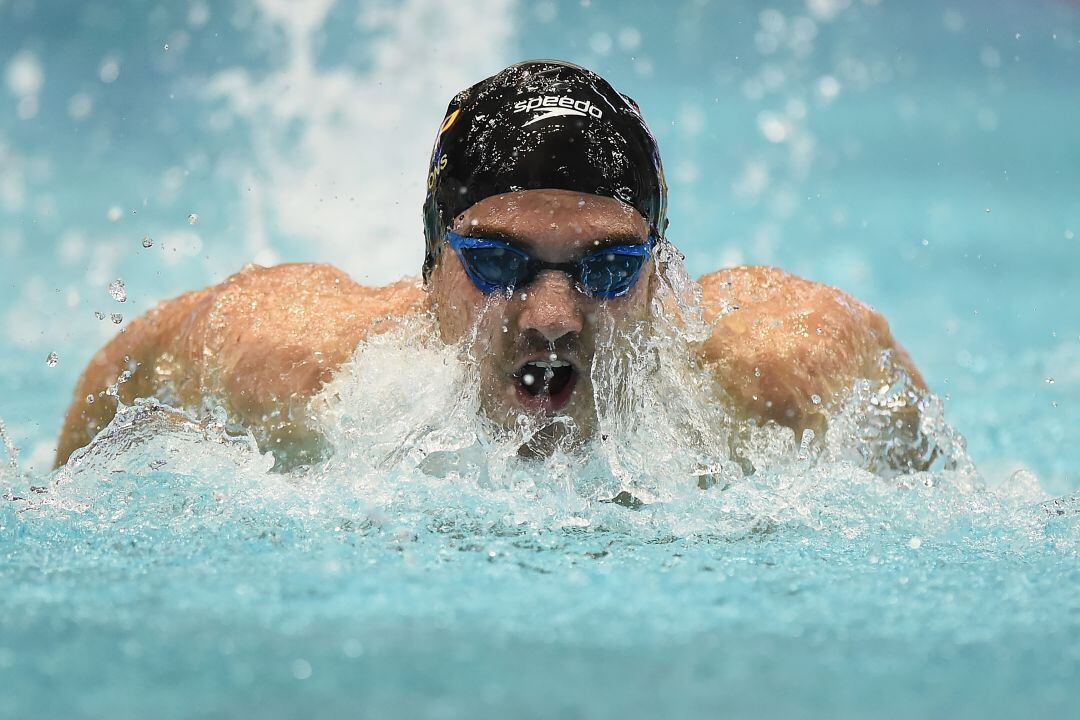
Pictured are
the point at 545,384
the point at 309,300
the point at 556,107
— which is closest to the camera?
the point at 545,384

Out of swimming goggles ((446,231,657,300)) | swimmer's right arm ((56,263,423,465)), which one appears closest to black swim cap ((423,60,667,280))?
swimming goggles ((446,231,657,300))

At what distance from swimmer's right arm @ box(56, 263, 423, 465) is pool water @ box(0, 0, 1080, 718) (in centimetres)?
11

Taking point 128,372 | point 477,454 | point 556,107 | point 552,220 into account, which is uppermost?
point 556,107

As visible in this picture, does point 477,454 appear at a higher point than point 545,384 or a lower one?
lower

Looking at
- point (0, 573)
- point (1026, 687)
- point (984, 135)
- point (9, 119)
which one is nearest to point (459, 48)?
point (9, 119)

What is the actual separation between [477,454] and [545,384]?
18cm

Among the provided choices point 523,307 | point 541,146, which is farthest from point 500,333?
point 541,146

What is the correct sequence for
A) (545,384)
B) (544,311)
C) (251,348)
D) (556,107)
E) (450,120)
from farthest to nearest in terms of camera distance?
(251,348) < (450,120) < (556,107) < (545,384) < (544,311)

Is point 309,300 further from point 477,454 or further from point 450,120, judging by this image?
point 477,454

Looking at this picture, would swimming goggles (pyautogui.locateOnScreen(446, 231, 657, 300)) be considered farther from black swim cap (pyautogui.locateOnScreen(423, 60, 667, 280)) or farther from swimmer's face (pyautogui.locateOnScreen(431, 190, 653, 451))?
black swim cap (pyautogui.locateOnScreen(423, 60, 667, 280))

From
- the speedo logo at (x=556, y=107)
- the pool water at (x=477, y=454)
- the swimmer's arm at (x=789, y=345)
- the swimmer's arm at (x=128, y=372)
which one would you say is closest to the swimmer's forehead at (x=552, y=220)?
the speedo logo at (x=556, y=107)

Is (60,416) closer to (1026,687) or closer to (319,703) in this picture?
(319,703)

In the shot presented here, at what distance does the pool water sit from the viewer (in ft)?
3.68

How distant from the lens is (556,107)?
2.02 meters
